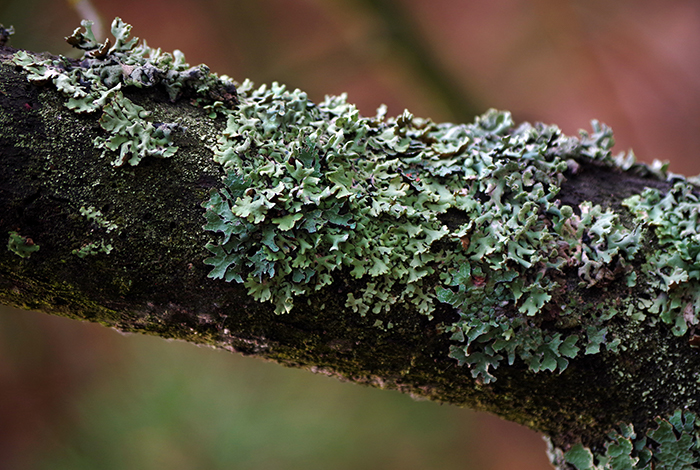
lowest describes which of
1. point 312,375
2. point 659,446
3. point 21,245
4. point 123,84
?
point 659,446

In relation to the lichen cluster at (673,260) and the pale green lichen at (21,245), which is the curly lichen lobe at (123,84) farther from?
the lichen cluster at (673,260)

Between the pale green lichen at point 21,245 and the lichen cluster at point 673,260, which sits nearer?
the pale green lichen at point 21,245

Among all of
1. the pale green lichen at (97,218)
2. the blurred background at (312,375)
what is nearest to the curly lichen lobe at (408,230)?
the pale green lichen at (97,218)

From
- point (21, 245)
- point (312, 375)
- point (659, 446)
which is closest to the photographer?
point (21, 245)

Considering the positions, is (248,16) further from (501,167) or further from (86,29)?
(501,167)

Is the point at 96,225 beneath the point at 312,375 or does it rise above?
beneath

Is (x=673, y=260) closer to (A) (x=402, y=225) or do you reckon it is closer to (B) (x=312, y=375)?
(A) (x=402, y=225)

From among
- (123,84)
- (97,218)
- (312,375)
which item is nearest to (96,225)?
(97,218)
